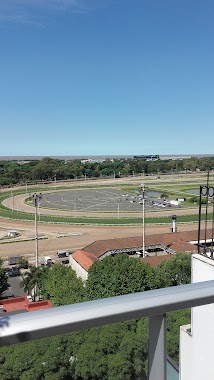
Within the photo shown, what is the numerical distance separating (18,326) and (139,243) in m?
22.0

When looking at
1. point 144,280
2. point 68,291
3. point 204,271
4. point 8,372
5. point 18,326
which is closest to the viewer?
point 18,326

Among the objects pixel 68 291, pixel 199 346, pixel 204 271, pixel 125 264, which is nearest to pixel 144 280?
pixel 125 264

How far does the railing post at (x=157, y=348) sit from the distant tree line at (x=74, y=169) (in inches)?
2388

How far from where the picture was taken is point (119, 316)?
Answer: 2.66 feet

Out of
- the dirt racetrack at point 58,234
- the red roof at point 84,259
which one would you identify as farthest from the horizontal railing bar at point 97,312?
the dirt racetrack at point 58,234

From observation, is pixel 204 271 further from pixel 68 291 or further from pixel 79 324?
pixel 68 291

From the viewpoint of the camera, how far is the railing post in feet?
2.95

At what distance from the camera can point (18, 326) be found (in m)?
0.74

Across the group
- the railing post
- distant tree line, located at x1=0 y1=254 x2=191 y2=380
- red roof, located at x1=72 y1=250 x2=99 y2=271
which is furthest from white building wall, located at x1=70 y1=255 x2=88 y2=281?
the railing post

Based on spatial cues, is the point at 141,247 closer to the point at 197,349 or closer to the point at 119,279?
the point at 119,279

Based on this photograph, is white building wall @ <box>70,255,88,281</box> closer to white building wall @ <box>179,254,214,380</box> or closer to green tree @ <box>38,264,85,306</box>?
green tree @ <box>38,264,85,306</box>

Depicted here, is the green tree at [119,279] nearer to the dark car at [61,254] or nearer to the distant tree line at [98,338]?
the distant tree line at [98,338]

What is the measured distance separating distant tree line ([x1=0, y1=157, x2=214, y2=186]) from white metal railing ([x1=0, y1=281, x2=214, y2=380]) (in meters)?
60.7

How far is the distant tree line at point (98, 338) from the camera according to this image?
98 cm
